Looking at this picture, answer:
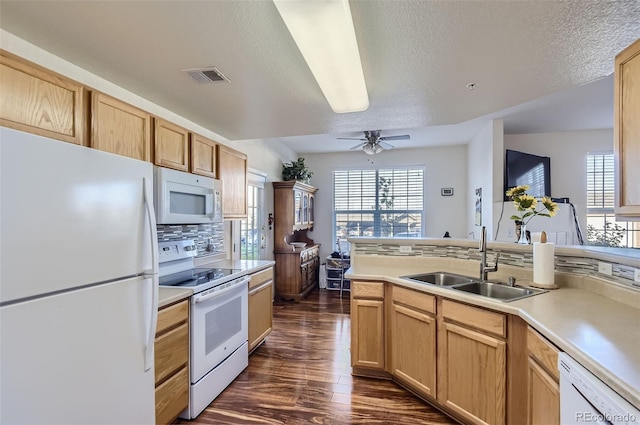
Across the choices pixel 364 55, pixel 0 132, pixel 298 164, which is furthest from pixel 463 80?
pixel 298 164

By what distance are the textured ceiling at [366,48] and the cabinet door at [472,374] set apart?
5.47 feet

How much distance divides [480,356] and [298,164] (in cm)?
428

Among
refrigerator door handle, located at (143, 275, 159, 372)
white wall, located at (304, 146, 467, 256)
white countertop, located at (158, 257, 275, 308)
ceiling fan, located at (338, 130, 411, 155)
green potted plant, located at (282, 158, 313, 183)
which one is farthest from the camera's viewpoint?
white wall, located at (304, 146, 467, 256)

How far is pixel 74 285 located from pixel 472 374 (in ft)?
7.05

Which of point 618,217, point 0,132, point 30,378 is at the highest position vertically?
point 0,132

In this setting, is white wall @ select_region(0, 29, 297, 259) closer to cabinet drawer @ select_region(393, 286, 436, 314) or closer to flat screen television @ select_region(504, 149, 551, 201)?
cabinet drawer @ select_region(393, 286, 436, 314)

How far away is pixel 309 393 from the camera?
2.39m

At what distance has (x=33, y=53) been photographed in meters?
1.67

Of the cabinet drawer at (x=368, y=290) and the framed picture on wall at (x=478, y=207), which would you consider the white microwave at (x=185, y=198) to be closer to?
the cabinet drawer at (x=368, y=290)

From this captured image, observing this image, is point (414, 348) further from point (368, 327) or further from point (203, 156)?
point (203, 156)

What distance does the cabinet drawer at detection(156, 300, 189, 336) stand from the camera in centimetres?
179

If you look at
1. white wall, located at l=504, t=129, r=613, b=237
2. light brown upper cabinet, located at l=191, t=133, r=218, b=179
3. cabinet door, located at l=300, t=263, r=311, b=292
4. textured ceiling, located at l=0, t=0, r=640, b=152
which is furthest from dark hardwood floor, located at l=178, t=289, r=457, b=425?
white wall, located at l=504, t=129, r=613, b=237

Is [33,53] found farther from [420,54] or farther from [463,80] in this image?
[463,80]

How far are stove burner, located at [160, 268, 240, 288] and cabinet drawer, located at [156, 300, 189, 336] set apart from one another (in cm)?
18
